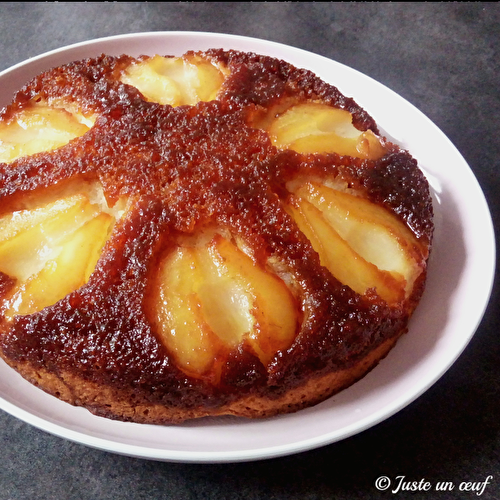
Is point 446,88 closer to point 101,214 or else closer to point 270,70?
point 270,70

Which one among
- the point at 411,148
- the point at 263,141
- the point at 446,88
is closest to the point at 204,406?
the point at 263,141

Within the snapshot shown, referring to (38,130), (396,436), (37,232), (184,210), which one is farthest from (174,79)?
(396,436)

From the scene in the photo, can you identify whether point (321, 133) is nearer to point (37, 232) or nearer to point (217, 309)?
point (217, 309)

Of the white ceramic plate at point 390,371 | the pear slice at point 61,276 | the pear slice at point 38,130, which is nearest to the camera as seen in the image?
the white ceramic plate at point 390,371

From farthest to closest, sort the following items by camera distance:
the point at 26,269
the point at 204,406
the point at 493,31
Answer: the point at 493,31 → the point at 26,269 → the point at 204,406

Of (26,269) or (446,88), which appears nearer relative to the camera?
(26,269)

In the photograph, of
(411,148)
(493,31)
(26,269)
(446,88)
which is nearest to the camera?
(26,269)

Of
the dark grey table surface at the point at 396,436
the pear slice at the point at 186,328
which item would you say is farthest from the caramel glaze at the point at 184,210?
→ the dark grey table surface at the point at 396,436

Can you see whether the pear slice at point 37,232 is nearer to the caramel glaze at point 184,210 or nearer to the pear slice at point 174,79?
the caramel glaze at point 184,210
